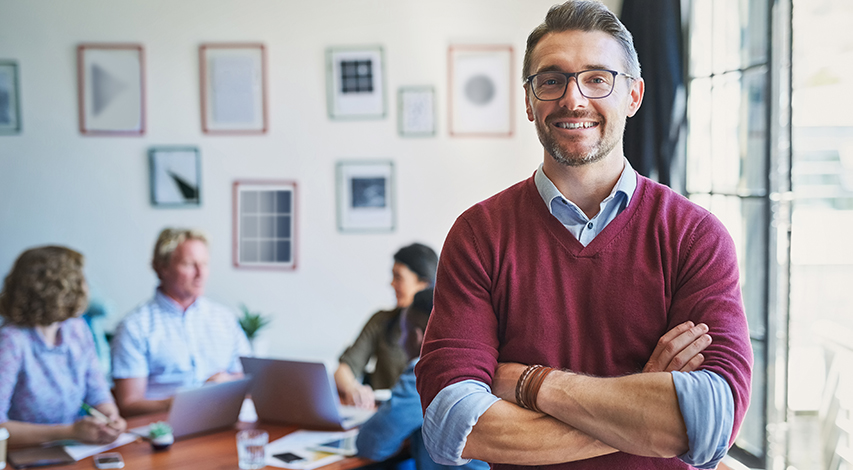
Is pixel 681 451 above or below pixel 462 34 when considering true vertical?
below

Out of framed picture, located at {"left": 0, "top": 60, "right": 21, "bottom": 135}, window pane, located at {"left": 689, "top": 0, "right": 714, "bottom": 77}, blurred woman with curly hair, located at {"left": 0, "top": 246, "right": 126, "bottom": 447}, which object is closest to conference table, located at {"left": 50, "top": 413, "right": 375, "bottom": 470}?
blurred woman with curly hair, located at {"left": 0, "top": 246, "right": 126, "bottom": 447}

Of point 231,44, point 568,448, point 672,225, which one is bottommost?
point 568,448

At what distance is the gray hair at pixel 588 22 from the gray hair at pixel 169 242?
2.25 metres

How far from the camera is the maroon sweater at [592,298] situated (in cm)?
114

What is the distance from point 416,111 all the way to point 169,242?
1.62 meters

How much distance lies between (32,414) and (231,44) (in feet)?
7.56

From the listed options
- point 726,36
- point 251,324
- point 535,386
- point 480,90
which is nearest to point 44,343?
point 251,324

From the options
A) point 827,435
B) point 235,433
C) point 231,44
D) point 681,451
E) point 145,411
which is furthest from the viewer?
point 231,44

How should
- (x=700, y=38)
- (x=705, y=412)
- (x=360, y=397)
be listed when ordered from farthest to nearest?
(x=700, y=38) < (x=360, y=397) < (x=705, y=412)

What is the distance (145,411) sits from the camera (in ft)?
8.83

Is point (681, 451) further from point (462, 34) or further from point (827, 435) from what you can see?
point (462, 34)

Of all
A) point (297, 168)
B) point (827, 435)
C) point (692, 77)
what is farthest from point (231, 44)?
point (827, 435)

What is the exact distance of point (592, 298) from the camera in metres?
1.15

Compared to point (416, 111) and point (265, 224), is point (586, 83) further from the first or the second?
point (265, 224)
